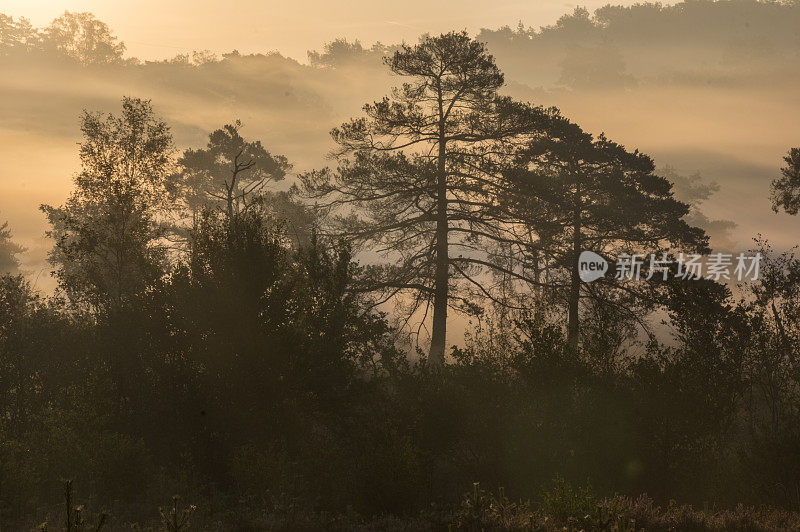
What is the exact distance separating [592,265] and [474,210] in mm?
5013

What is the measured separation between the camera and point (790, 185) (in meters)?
27.5

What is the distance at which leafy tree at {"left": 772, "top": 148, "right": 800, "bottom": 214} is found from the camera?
2692 centimetres

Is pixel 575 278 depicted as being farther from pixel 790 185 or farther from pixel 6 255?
pixel 6 255

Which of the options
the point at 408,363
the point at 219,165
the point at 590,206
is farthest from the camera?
the point at 219,165

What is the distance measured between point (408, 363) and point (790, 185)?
1752 centimetres

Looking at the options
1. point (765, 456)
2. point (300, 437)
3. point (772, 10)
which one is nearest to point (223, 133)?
point (300, 437)

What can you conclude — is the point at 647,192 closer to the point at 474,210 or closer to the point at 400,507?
the point at 474,210

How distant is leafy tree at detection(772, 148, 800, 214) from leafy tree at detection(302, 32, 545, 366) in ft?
32.9

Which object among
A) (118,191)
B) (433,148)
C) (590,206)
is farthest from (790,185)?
(118,191)

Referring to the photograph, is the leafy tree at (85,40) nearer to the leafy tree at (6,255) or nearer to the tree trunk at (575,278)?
the leafy tree at (6,255)

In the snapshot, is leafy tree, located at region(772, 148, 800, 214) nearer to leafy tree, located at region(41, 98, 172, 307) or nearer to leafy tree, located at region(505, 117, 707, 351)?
leafy tree, located at region(505, 117, 707, 351)

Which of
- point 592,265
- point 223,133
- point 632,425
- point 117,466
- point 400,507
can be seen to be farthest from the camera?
point 223,133

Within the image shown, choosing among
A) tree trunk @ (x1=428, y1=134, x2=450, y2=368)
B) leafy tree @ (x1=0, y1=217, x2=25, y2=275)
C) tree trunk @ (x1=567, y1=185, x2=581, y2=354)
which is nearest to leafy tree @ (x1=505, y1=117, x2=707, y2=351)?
tree trunk @ (x1=567, y1=185, x2=581, y2=354)

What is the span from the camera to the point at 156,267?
1894 cm
